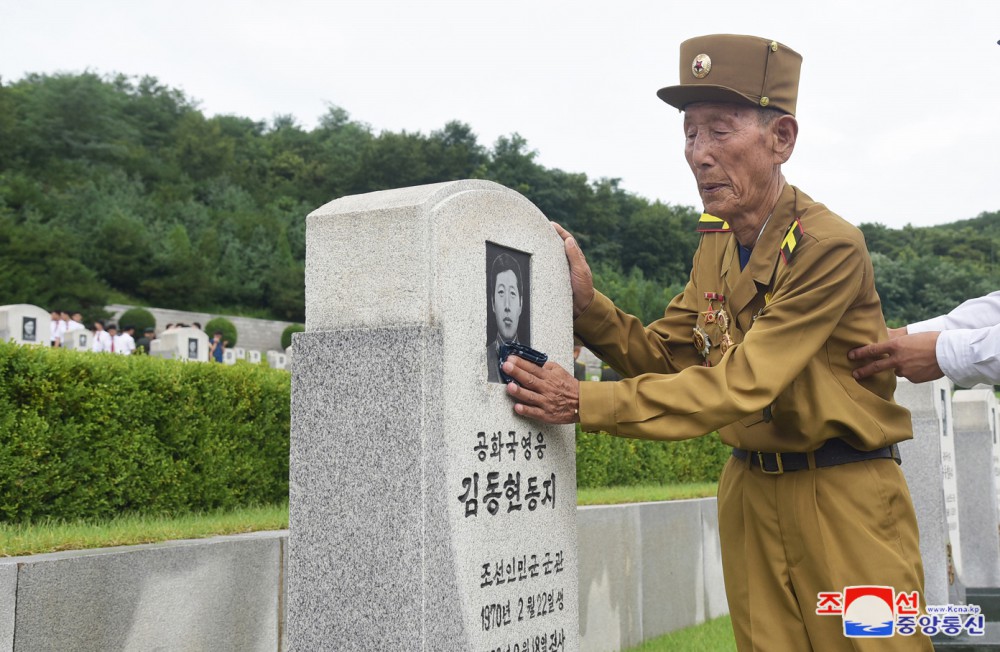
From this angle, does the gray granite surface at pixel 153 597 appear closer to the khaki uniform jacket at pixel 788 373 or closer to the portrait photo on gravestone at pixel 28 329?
the khaki uniform jacket at pixel 788 373

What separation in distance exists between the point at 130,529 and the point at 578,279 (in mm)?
2143

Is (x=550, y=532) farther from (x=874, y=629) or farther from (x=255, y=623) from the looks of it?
(x=255, y=623)

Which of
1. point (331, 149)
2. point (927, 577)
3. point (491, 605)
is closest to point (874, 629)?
point (491, 605)

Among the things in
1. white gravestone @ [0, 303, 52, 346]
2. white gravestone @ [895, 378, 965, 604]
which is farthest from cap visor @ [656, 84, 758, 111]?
white gravestone @ [0, 303, 52, 346]

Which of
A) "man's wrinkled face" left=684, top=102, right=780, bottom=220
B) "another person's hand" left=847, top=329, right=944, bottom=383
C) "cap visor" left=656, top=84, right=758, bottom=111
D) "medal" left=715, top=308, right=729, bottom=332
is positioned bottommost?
"another person's hand" left=847, top=329, right=944, bottom=383

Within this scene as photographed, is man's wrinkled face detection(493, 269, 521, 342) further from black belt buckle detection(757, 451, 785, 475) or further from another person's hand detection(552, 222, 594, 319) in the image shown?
black belt buckle detection(757, 451, 785, 475)

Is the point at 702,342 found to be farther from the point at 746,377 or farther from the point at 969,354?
the point at 969,354

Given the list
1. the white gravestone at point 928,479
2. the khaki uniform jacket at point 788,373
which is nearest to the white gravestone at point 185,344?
the white gravestone at point 928,479

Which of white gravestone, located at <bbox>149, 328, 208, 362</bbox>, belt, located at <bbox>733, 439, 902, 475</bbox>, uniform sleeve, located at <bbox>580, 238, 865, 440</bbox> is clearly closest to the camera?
uniform sleeve, located at <bbox>580, 238, 865, 440</bbox>

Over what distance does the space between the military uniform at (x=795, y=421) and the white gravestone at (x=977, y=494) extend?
293 inches

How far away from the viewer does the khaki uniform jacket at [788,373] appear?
265 cm

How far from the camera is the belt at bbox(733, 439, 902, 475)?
2.79 meters

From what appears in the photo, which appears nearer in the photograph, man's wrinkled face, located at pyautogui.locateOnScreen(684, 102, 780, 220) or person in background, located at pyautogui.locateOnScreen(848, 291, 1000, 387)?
person in background, located at pyautogui.locateOnScreen(848, 291, 1000, 387)

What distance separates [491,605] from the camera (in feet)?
9.04
